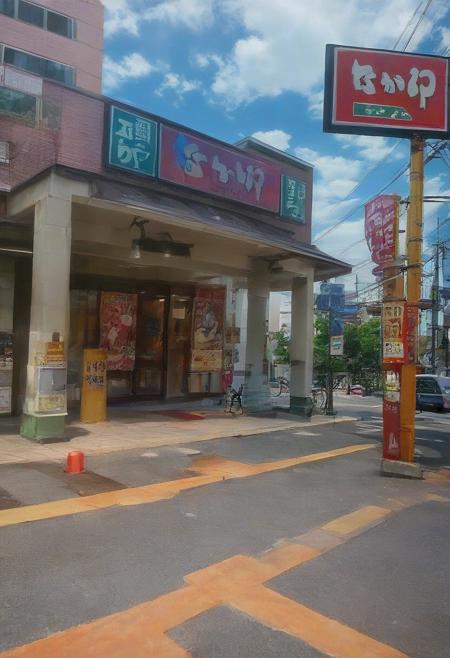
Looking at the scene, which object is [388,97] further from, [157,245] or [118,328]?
[118,328]

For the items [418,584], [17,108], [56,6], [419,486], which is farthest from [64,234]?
[56,6]

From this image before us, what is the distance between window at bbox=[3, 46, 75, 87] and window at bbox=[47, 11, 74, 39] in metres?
2.17

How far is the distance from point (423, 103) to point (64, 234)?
6702mm

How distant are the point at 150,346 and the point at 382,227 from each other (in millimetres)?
8003

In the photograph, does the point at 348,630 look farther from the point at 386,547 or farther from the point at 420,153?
the point at 420,153

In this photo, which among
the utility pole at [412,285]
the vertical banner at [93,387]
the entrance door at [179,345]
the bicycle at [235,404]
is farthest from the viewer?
the entrance door at [179,345]

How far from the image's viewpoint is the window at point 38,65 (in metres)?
19.9

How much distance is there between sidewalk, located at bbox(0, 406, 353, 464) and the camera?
8781 mm

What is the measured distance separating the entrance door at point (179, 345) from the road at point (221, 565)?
8068 mm

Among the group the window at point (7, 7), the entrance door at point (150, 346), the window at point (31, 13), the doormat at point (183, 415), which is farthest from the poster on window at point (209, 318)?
the window at point (7, 7)

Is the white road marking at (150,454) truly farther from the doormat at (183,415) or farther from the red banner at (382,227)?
the red banner at (382,227)

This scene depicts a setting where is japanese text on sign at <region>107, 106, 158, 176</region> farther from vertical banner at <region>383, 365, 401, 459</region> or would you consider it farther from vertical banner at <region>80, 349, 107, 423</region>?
vertical banner at <region>383, 365, 401, 459</region>

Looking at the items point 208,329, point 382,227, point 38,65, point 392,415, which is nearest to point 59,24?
point 38,65

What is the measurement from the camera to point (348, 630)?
11.8 feet
